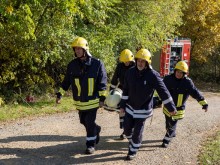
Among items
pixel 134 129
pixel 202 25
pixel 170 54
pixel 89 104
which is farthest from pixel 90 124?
pixel 202 25

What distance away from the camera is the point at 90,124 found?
628cm

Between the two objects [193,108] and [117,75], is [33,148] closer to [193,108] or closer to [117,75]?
[117,75]

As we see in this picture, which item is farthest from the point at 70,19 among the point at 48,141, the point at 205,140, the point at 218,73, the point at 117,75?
the point at 218,73

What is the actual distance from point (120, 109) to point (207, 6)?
1343 centimetres

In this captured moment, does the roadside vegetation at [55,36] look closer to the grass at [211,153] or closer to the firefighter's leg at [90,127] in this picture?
the firefighter's leg at [90,127]

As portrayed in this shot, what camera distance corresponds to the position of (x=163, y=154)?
667 cm

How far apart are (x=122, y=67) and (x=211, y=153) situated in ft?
7.83

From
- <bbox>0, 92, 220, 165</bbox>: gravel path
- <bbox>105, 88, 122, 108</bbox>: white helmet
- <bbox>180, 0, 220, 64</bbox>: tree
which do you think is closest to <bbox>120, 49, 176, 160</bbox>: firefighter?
<bbox>105, 88, 122, 108</bbox>: white helmet

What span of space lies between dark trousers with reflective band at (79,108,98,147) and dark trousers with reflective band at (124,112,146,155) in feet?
1.82

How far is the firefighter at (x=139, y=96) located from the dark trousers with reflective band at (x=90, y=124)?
523 millimetres

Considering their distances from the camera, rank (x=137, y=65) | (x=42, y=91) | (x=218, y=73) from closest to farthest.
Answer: (x=137, y=65) → (x=42, y=91) → (x=218, y=73)

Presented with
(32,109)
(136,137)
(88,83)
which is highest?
(88,83)

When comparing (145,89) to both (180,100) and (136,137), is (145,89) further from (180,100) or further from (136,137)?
(180,100)

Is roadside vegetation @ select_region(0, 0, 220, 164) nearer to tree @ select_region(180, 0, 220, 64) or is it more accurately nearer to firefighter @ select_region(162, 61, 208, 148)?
tree @ select_region(180, 0, 220, 64)
